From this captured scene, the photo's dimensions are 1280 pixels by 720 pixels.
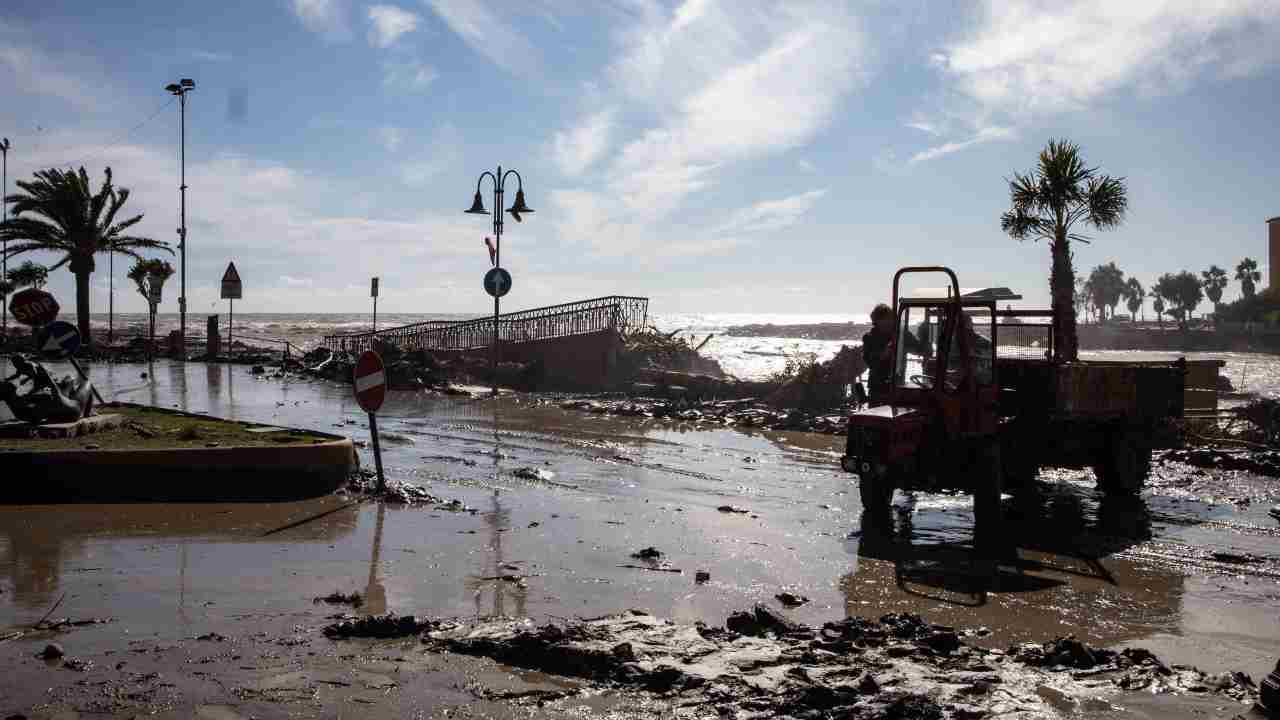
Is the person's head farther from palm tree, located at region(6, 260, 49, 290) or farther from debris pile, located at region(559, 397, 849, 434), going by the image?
palm tree, located at region(6, 260, 49, 290)

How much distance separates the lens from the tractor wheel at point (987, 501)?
818 cm

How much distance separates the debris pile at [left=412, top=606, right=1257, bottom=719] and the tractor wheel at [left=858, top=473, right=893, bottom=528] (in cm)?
307

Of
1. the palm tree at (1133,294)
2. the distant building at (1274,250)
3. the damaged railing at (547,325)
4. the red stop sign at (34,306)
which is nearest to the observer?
the red stop sign at (34,306)

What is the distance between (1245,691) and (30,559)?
296 inches

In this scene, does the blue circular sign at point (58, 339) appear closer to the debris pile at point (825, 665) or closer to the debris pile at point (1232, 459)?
the debris pile at point (825, 665)

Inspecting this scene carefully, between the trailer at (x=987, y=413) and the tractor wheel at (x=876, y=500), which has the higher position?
the trailer at (x=987, y=413)

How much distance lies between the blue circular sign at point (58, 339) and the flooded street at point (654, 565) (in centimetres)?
494

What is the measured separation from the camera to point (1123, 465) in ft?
33.5

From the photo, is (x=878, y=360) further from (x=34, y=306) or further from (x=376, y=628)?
(x=34, y=306)

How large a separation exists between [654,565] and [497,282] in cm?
1609

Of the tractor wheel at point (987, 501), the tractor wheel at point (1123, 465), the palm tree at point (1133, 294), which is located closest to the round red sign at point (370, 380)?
the tractor wheel at point (987, 501)

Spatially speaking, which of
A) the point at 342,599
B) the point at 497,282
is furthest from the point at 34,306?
the point at 342,599

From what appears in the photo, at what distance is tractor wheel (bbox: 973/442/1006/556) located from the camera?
26.8ft

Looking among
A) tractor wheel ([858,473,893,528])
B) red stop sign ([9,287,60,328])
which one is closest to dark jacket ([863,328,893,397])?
tractor wheel ([858,473,893,528])
